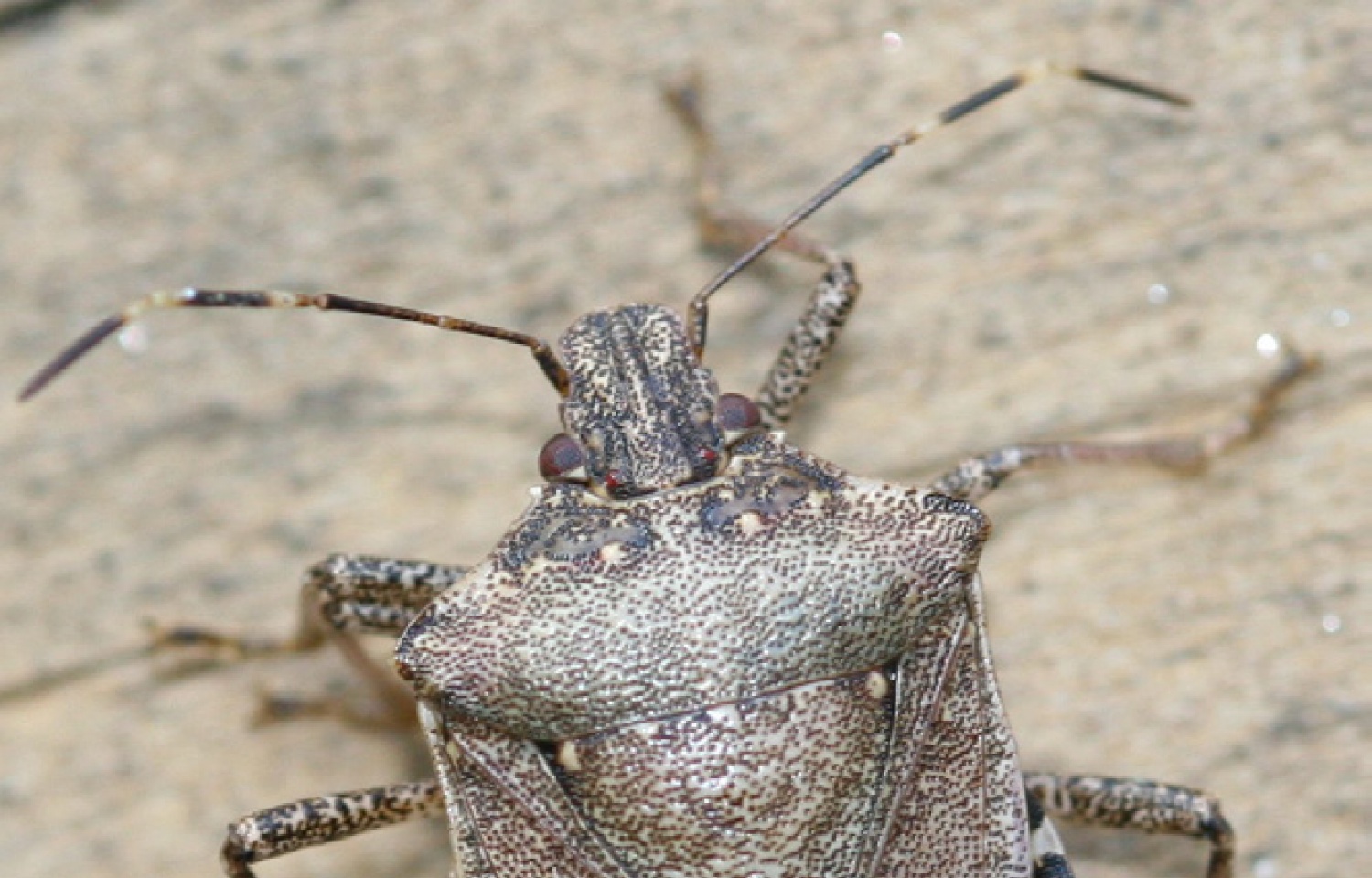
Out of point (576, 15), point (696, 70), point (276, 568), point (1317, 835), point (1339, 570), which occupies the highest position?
point (576, 15)

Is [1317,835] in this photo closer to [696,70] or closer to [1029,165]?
[1029,165]

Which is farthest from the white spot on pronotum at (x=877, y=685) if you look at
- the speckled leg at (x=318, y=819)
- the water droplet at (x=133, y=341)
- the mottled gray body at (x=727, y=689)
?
the water droplet at (x=133, y=341)

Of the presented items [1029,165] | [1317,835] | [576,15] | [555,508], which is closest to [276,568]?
[555,508]

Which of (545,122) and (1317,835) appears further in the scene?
(545,122)

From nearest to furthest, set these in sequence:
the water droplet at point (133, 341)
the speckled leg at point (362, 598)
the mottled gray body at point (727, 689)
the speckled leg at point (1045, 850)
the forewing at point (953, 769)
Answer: the mottled gray body at point (727, 689)
the forewing at point (953, 769)
the speckled leg at point (1045, 850)
the speckled leg at point (362, 598)
the water droplet at point (133, 341)

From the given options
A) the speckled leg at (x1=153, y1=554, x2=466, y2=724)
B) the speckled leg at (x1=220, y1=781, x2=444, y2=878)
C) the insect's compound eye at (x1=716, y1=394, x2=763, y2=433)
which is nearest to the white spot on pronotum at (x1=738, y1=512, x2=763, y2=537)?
the insect's compound eye at (x1=716, y1=394, x2=763, y2=433)

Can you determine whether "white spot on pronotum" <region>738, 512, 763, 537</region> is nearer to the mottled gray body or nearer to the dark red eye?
the mottled gray body

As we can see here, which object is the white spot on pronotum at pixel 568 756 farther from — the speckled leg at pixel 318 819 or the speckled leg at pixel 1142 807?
the speckled leg at pixel 1142 807

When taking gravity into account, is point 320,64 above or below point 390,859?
above
